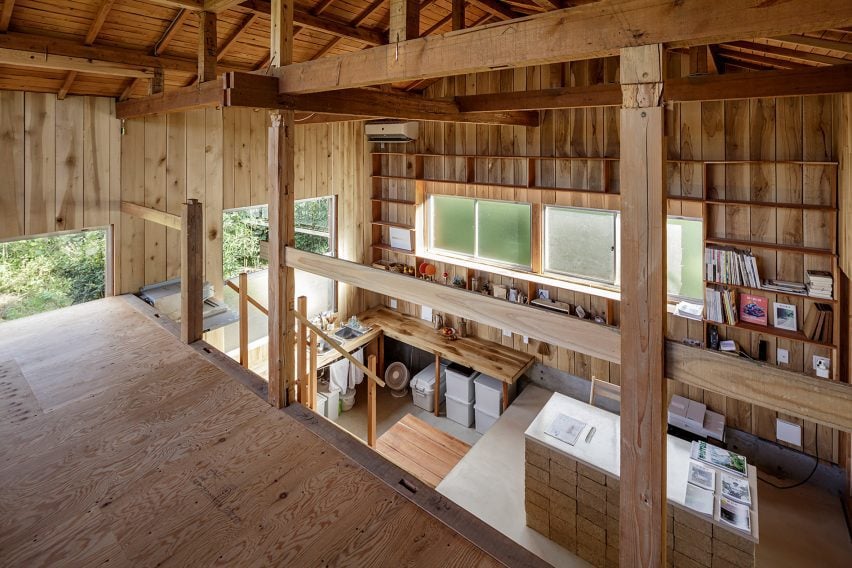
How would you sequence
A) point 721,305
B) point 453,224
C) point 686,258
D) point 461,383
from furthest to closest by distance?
point 453,224
point 461,383
point 686,258
point 721,305

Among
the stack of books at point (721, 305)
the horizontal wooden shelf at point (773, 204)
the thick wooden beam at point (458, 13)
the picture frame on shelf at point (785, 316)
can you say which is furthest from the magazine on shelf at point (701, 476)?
the thick wooden beam at point (458, 13)

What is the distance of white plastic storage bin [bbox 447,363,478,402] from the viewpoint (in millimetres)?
6617

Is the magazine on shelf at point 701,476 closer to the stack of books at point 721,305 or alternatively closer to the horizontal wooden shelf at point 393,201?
the stack of books at point 721,305

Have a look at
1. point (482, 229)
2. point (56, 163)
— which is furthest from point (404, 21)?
point (482, 229)

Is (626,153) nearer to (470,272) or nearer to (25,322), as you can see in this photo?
(25,322)

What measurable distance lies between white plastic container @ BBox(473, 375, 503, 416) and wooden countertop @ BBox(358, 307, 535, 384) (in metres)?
0.35

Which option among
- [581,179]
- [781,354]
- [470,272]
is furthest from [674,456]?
[470,272]

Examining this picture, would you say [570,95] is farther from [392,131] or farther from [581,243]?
[392,131]

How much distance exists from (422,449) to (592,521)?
9.35 ft

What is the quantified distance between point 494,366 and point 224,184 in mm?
4180

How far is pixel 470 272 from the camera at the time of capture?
681cm

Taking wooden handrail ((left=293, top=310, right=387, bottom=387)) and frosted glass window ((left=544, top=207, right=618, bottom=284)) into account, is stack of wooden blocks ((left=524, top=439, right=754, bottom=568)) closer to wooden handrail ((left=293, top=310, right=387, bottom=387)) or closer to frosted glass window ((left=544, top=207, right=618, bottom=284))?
wooden handrail ((left=293, top=310, right=387, bottom=387))

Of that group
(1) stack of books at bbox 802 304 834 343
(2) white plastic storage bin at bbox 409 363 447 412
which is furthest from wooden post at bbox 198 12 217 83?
(1) stack of books at bbox 802 304 834 343

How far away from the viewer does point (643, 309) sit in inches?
51.0
